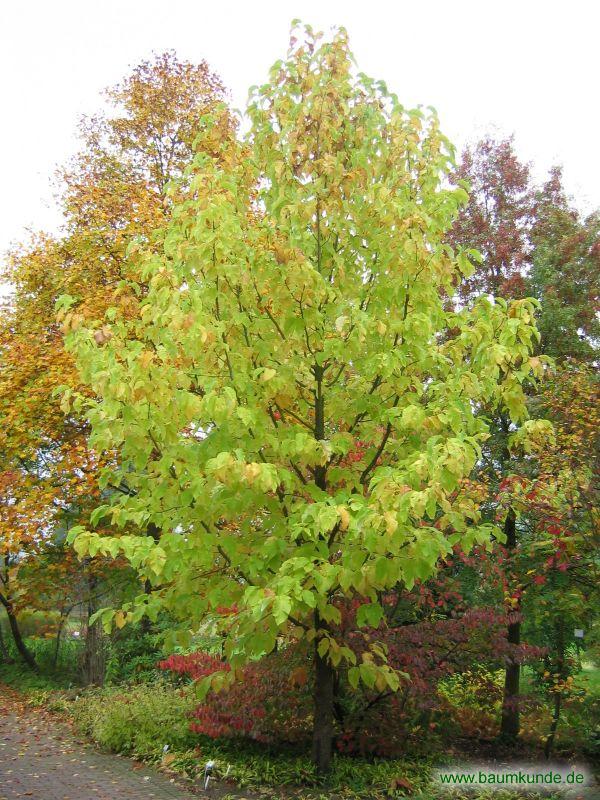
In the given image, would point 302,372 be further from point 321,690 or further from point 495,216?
point 495,216

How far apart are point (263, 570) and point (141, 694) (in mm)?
5853

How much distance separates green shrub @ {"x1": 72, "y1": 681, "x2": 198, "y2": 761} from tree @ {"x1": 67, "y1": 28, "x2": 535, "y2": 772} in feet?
8.39

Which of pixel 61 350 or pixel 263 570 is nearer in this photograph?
pixel 263 570

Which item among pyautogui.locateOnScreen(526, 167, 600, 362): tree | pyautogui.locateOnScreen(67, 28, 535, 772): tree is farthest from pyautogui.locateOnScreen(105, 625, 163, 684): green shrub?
pyautogui.locateOnScreen(526, 167, 600, 362): tree

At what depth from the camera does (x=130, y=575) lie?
14312 millimetres

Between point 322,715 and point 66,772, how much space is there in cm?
353

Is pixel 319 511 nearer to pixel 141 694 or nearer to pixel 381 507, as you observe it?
pixel 381 507

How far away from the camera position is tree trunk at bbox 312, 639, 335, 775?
7.09 metres

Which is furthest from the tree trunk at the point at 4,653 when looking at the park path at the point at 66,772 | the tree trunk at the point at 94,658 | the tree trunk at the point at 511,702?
the tree trunk at the point at 511,702

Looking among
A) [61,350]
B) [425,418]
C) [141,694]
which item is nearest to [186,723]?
[141,694]

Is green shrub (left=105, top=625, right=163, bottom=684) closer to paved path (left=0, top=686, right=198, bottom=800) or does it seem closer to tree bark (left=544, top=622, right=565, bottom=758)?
paved path (left=0, top=686, right=198, bottom=800)

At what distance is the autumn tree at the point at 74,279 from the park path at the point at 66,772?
11.7ft

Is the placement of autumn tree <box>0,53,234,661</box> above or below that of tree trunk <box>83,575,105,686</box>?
above

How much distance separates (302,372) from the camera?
6.80 metres
